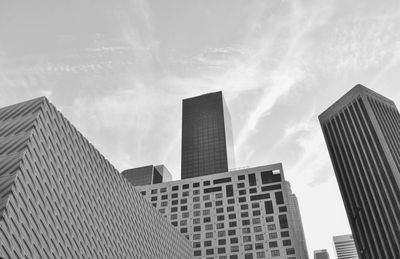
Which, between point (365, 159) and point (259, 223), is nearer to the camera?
point (259, 223)

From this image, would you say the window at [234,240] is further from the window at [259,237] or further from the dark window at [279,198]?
the dark window at [279,198]

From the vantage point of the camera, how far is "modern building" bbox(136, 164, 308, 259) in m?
110

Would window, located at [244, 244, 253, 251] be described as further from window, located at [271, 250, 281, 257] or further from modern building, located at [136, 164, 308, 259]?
window, located at [271, 250, 281, 257]

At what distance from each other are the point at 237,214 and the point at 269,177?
685 inches

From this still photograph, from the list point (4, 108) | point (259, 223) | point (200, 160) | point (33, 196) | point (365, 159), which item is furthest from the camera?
point (200, 160)

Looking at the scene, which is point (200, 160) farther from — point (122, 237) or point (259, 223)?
point (122, 237)

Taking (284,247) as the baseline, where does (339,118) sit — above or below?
above

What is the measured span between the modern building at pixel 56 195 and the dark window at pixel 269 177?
62811mm

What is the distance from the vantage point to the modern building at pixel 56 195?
125 ft

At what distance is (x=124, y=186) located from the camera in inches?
2744

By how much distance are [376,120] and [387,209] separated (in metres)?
32.2

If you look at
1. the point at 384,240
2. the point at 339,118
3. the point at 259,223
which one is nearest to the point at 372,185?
the point at 384,240

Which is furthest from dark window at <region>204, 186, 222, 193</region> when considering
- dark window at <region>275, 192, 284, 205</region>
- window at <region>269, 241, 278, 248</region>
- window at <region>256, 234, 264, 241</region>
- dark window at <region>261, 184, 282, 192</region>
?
window at <region>269, 241, 278, 248</region>

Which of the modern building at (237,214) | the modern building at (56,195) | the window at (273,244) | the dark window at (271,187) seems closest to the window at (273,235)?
the modern building at (237,214)
